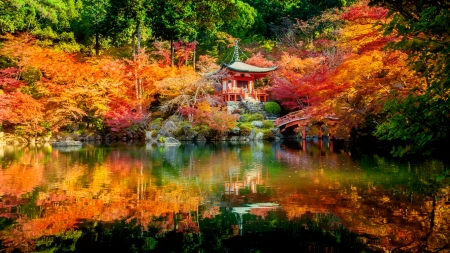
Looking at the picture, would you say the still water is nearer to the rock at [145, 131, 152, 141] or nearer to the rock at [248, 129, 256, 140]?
the rock at [145, 131, 152, 141]

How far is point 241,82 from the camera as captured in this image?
1233 inches

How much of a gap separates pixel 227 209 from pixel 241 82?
992 inches

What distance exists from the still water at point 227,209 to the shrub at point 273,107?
56.2 ft

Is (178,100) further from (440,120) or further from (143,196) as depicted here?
(440,120)

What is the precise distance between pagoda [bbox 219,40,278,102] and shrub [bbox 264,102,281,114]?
76.2 inches

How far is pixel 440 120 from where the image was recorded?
338cm

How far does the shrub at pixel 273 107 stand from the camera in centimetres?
2839

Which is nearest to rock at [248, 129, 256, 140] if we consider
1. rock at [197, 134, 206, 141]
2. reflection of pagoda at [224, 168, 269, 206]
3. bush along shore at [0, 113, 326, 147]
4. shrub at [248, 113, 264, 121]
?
bush along shore at [0, 113, 326, 147]

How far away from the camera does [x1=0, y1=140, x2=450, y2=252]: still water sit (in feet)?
15.7

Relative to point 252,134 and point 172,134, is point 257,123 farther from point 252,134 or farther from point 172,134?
point 172,134

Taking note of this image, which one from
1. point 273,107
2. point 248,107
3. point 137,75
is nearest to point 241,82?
point 248,107

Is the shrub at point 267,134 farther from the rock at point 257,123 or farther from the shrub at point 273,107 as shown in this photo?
the shrub at point 273,107

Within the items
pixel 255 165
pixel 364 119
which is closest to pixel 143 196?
pixel 255 165

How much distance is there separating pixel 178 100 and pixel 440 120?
21977 mm
